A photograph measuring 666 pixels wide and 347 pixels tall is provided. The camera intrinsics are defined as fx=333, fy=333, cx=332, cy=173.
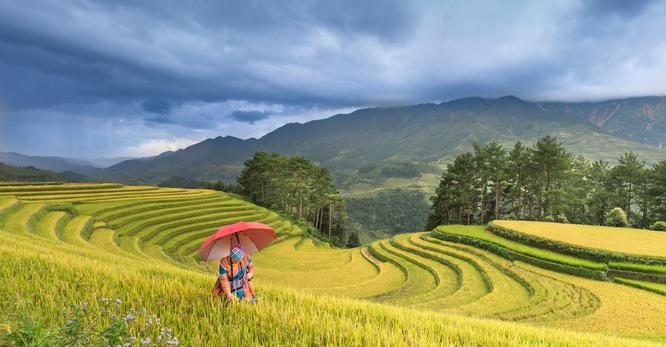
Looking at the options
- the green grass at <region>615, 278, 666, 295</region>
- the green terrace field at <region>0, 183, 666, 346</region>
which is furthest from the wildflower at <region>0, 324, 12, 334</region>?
the green grass at <region>615, 278, 666, 295</region>

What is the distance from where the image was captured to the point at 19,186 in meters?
38.8

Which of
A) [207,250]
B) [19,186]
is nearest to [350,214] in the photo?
[19,186]

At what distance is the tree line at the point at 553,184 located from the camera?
4416 centimetres

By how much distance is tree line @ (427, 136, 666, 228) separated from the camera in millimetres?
44156

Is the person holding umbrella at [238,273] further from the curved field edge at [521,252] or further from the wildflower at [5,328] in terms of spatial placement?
the curved field edge at [521,252]

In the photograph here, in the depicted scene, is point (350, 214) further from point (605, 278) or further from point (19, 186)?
point (605, 278)

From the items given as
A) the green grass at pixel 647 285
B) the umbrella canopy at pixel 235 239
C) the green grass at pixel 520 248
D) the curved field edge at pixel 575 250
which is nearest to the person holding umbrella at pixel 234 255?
the umbrella canopy at pixel 235 239

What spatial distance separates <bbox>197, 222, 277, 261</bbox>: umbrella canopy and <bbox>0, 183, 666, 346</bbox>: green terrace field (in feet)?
2.21

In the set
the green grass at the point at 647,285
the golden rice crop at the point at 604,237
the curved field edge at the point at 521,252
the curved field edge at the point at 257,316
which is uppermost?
the curved field edge at the point at 257,316

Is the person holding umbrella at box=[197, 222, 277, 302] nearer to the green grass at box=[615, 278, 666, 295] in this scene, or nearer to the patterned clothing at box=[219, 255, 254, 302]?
the patterned clothing at box=[219, 255, 254, 302]

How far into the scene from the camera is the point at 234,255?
553cm

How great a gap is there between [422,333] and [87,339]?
347cm

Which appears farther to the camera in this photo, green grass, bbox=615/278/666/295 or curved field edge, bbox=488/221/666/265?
curved field edge, bbox=488/221/666/265

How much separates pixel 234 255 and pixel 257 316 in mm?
1405
